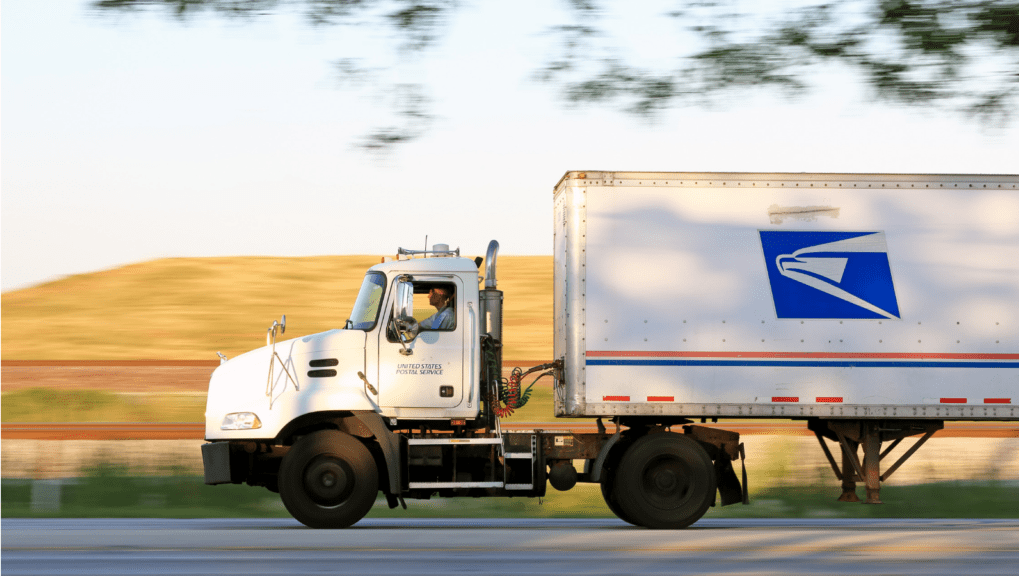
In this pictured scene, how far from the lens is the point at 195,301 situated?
1483 inches

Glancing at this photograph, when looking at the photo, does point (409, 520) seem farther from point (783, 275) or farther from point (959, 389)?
point (959, 389)

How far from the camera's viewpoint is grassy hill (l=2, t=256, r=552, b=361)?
3212 centimetres

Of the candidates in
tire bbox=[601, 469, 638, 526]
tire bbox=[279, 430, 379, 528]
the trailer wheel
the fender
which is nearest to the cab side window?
the fender

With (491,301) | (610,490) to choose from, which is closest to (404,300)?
(491,301)

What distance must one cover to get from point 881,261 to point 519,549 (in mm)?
4877

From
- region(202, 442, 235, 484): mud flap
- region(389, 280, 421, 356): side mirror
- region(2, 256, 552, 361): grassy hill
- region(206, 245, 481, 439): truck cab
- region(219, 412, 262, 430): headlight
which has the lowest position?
region(202, 442, 235, 484): mud flap

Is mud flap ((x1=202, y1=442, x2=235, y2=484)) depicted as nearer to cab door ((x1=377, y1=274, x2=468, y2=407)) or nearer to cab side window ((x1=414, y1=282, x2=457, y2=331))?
cab door ((x1=377, y1=274, x2=468, y2=407))

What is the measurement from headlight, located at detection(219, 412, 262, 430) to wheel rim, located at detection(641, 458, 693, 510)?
13.2ft

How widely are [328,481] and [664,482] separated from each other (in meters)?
3.45

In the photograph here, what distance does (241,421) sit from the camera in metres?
10.9

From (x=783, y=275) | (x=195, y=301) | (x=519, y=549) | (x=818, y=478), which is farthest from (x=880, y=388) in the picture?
(x=195, y=301)

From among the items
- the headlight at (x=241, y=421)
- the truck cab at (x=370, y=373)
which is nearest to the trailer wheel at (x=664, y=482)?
the truck cab at (x=370, y=373)

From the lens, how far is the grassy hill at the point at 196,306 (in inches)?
1265

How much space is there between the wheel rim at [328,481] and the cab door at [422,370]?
31.0 inches
